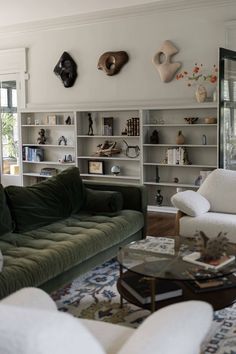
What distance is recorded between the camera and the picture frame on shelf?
6.92 metres

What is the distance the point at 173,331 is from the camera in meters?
1.50

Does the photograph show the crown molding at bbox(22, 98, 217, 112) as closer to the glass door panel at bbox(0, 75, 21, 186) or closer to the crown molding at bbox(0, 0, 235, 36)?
the glass door panel at bbox(0, 75, 21, 186)

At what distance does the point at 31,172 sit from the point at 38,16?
262cm

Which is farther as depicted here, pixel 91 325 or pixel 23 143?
pixel 23 143

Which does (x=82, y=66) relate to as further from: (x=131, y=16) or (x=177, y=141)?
(x=177, y=141)

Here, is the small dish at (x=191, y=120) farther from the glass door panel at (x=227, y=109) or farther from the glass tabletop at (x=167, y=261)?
the glass tabletop at (x=167, y=261)

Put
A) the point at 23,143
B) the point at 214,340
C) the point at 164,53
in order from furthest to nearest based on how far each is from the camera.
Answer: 1. the point at 23,143
2. the point at 164,53
3. the point at 214,340

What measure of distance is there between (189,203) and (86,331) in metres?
2.86

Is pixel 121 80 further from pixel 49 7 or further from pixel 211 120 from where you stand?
pixel 211 120

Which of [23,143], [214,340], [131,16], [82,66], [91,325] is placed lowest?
[214,340]

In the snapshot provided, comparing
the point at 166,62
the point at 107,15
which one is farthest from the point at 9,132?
the point at 166,62

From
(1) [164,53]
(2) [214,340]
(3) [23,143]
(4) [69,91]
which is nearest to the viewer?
(2) [214,340]

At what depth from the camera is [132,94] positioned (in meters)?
6.55

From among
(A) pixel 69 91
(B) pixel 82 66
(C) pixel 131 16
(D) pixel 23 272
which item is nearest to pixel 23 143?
(A) pixel 69 91
